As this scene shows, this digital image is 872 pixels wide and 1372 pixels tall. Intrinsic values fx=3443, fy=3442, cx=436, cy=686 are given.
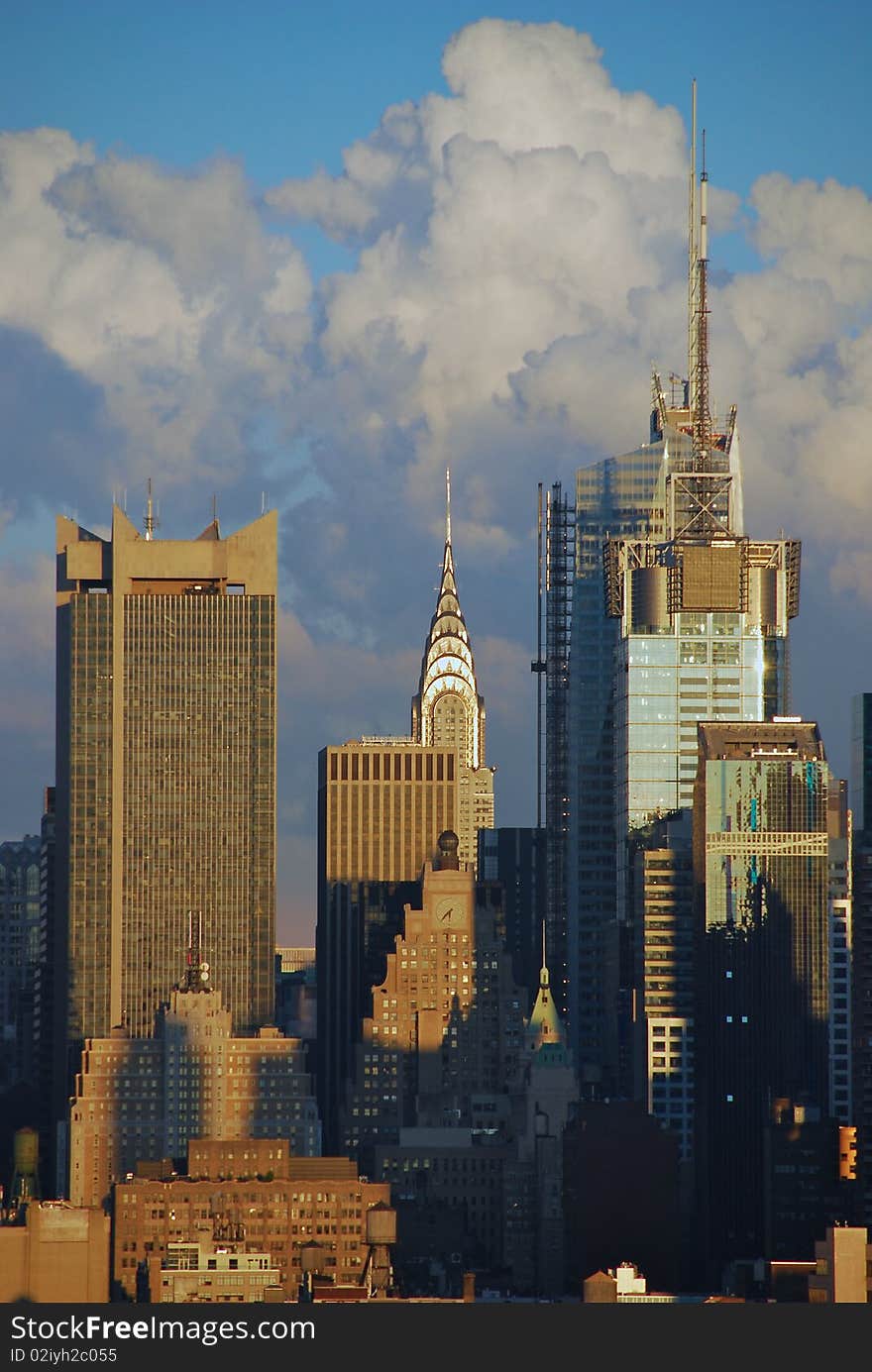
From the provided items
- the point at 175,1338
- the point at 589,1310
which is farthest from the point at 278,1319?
the point at 589,1310

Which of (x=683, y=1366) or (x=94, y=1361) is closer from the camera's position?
(x=94, y=1361)

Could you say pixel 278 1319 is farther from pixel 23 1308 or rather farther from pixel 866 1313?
pixel 866 1313

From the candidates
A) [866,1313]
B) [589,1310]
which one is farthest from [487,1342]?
[866,1313]

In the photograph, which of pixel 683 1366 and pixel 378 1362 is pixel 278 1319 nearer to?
pixel 378 1362

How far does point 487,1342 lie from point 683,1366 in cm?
755

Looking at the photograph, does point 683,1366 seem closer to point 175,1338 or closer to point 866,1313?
point 866,1313

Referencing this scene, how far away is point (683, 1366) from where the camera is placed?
125 m

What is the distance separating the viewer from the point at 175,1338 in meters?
119

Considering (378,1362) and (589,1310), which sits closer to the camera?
(378,1362)

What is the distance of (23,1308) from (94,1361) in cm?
736

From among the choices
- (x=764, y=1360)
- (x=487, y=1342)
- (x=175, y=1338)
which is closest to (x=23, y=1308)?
(x=175, y=1338)

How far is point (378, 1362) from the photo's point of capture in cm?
11675

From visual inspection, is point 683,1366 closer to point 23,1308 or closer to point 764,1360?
point 764,1360

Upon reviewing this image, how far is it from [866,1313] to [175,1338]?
25061 millimetres
